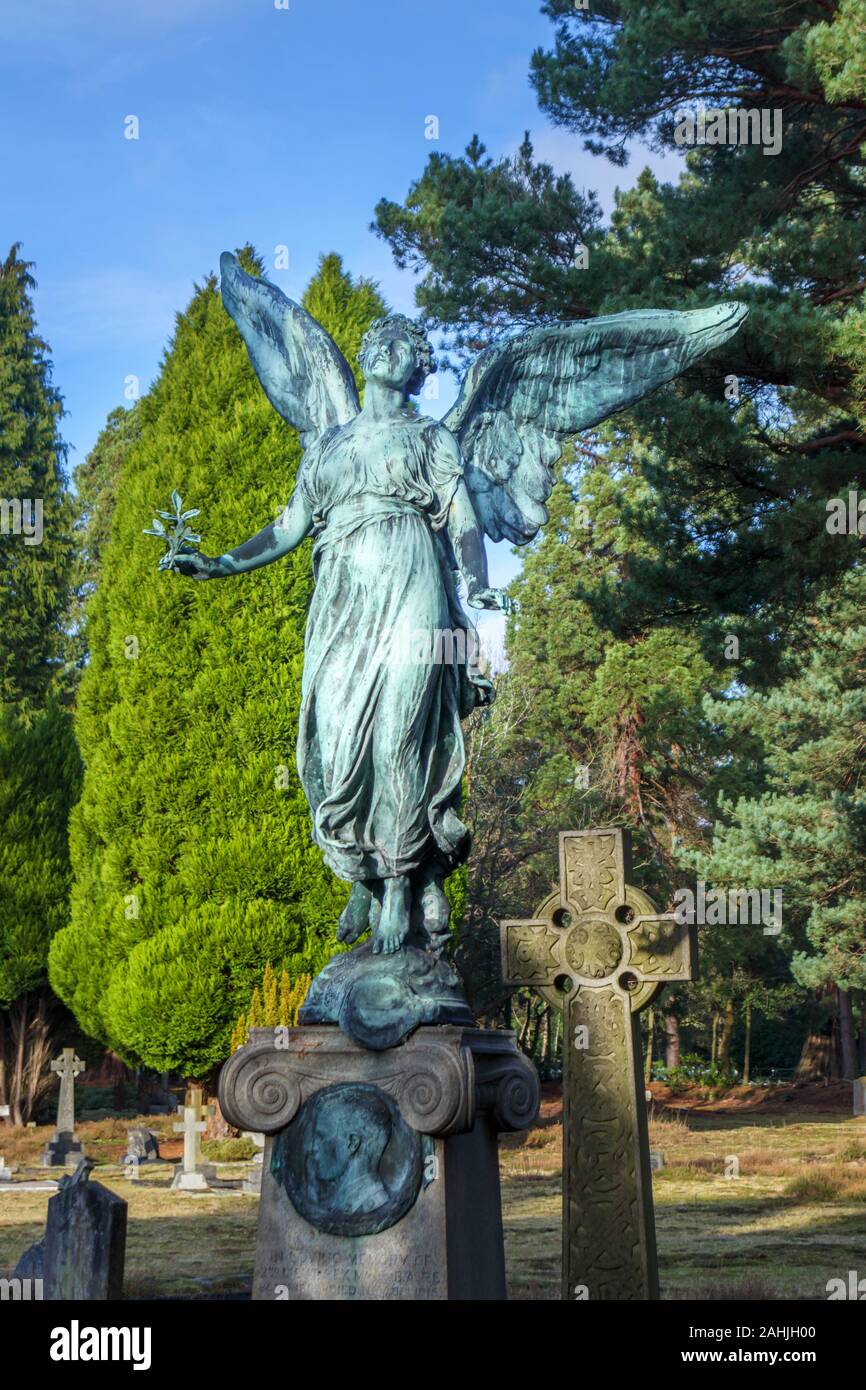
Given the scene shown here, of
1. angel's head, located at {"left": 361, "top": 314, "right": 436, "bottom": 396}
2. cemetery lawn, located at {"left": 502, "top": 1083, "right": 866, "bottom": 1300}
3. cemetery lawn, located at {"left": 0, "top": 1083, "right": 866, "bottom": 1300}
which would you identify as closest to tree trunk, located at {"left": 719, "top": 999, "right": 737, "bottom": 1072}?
cemetery lawn, located at {"left": 502, "top": 1083, "right": 866, "bottom": 1300}

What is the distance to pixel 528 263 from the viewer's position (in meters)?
12.6

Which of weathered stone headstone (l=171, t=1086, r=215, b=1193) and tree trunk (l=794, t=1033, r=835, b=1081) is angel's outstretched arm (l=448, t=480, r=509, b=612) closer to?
weathered stone headstone (l=171, t=1086, r=215, b=1193)

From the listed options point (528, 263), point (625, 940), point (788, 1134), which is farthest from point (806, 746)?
point (625, 940)

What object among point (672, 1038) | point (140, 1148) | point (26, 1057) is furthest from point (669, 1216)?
point (672, 1038)

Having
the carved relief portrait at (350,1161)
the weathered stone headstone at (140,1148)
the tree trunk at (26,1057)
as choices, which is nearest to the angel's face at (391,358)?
the carved relief portrait at (350,1161)

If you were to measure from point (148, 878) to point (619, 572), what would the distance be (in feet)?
40.1

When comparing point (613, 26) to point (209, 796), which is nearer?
point (613, 26)

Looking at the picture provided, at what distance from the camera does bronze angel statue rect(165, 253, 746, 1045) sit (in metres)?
5.02

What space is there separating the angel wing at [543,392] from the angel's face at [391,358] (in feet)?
1.06

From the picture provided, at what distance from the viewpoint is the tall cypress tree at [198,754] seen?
1519 centimetres

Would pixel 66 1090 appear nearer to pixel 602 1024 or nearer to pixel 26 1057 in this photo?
pixel 26 1057

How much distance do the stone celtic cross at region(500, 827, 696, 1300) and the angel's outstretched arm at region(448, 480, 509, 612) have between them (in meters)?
2.82

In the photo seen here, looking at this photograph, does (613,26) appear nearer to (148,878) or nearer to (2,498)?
(148,878)
